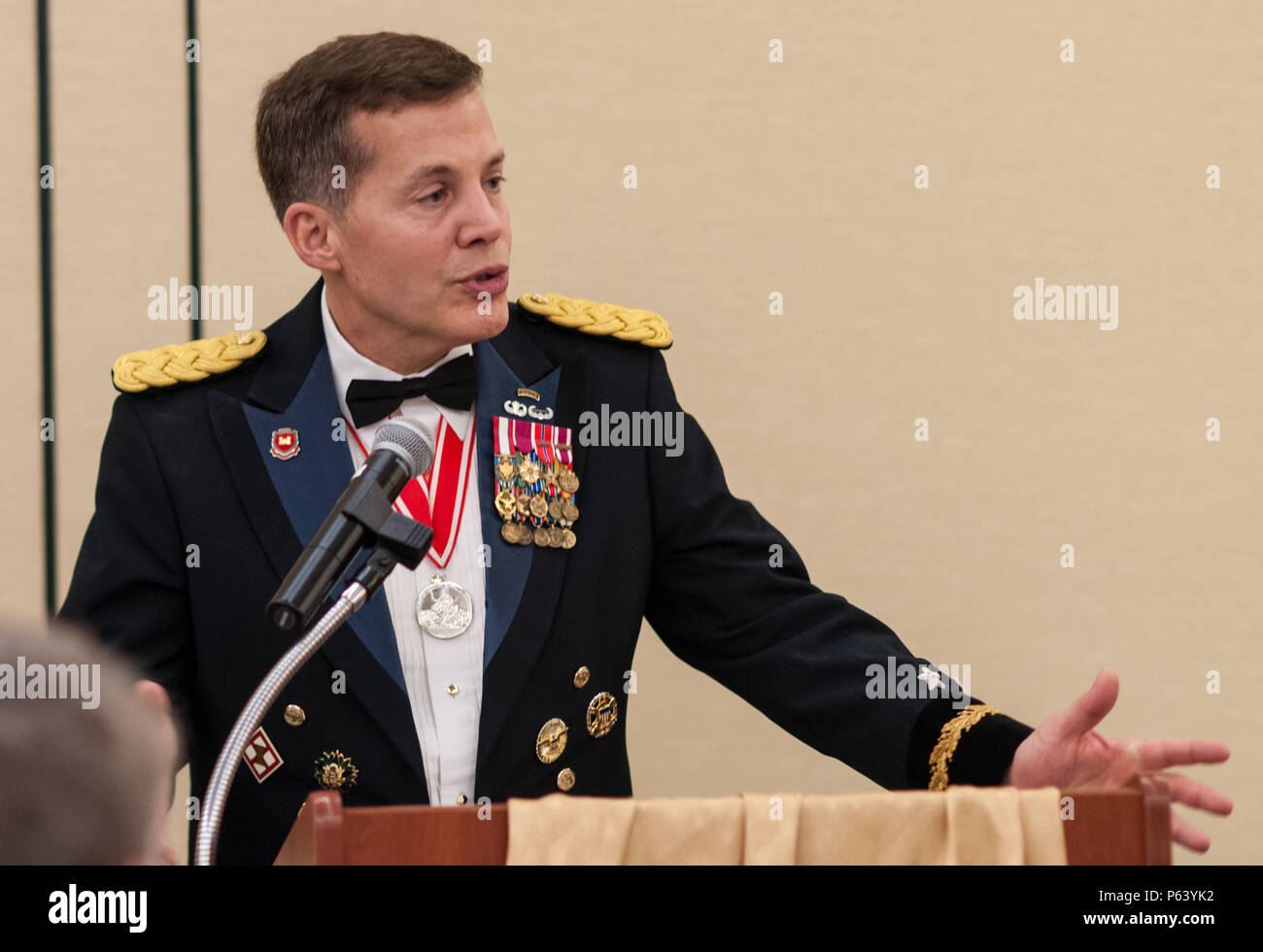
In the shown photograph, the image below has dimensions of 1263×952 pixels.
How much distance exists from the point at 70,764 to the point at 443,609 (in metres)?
1.01

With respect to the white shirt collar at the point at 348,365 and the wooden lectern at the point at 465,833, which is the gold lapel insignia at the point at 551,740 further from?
the wooden lectern at the point at 465,833

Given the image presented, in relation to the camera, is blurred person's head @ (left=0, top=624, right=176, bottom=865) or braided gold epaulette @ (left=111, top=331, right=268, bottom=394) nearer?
blurred person's head @ (left=0, top=624, right=176, bottom=865)

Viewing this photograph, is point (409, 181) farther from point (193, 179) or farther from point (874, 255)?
point (874, 255)

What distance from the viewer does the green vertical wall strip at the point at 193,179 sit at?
2.52 meters

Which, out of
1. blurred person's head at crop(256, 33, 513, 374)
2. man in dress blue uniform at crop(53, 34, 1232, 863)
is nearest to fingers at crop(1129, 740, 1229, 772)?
man in dress blue uniform at crop(53, 34, 1232, 863)

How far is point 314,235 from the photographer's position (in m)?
1.85

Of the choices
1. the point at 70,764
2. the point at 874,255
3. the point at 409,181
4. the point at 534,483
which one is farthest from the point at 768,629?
the point at 70,764

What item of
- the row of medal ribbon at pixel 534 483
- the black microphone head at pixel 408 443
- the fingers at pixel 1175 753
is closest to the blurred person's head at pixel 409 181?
the row of medal ribbon at pixel 534 483

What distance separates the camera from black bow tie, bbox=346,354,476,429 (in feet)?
5.94

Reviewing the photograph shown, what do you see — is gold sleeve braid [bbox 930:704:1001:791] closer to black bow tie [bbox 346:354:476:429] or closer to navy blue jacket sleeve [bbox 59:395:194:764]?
black bow tie [bbox 346:354:476:429]

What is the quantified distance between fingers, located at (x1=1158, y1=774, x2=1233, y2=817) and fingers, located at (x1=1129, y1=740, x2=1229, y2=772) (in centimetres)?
5

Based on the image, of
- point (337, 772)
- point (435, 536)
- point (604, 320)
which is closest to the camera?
point (337, 772)

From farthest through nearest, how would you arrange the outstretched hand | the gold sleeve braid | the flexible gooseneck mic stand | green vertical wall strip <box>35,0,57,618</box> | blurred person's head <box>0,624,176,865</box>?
green vertical wall strip <box>35,0,57,618</box> < the gold sleeve braid < the outstretched hand < the flexible gooseneck mic stand < blurred person's head <box>0,624,176,865</box>
